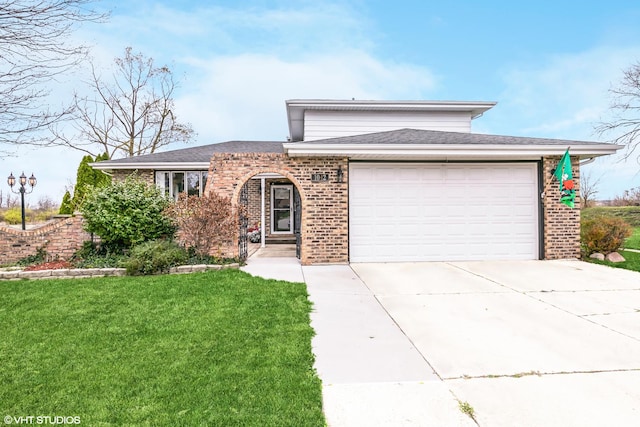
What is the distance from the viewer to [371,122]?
1321 centimetres

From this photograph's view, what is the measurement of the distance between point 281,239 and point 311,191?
5672 mm

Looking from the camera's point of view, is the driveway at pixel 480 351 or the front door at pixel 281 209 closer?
the driveway at pixel 480 351

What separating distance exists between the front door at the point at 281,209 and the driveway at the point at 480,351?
8289mm

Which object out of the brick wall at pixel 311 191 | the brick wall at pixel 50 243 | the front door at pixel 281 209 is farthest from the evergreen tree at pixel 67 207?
the brick wall at pixel 311 191

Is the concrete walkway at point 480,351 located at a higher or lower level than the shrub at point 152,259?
lower

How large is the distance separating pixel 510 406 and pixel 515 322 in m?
2.08

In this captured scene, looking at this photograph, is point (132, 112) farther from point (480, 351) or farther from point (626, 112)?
point (626, 112)

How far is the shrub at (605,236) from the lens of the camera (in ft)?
30.2

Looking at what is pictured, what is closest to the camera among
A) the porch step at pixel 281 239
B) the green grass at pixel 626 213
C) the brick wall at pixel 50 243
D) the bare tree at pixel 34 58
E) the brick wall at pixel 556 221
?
the bare tree at pixel 34 58

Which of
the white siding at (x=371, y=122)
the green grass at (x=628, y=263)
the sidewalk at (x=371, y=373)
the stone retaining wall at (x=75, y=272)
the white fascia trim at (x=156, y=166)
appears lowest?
the sidewalk at (x=371, y=373)

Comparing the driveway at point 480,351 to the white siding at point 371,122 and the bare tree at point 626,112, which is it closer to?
the white siding at point 371,122

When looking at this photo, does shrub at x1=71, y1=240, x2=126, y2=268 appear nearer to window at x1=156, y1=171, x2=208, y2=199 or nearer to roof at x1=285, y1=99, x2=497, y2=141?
window at x1=156, y1=171, x2=208, y2=199

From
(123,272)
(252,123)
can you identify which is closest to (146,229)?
(123,272)

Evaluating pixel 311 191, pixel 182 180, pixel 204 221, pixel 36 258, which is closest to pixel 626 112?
pixel 311 191
